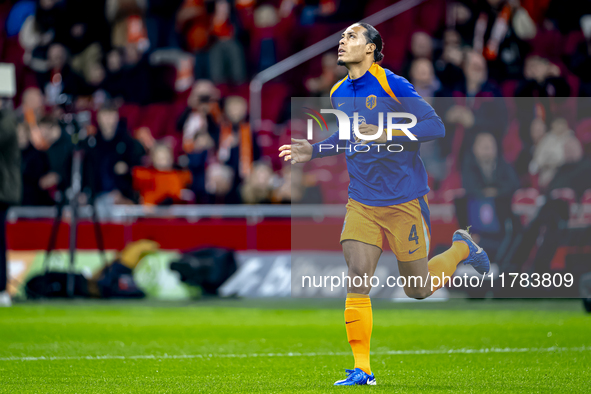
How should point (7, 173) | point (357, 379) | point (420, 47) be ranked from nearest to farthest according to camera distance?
point (357, 379)
point (7, 173)
point (420, 47)

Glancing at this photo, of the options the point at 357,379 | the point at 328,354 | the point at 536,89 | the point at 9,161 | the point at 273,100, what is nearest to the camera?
the point at 357,379

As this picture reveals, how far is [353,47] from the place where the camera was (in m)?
5.48

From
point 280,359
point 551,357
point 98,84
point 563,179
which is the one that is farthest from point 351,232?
point 98,84

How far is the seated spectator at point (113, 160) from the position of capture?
1183cm

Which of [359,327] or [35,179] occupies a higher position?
[35,179]

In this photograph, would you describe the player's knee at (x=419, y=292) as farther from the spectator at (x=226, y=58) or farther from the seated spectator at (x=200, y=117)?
the spectator at (x=226, y=58)

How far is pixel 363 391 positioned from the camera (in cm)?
493

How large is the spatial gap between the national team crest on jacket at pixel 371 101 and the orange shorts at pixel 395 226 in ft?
2.05

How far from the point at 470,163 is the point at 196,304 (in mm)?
3819

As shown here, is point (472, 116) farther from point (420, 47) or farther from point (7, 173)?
point (7, 173)

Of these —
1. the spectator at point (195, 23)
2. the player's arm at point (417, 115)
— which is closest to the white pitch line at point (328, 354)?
the player's arm at point (417, 115)

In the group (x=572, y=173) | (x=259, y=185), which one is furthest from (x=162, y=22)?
(x=572, y=173)

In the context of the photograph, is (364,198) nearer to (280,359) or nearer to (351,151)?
(351,151)

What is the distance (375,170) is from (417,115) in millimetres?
442
